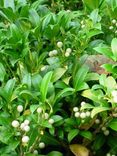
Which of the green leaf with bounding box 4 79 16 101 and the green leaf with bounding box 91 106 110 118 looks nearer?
the green leaf with bounding box 91 106 110 118

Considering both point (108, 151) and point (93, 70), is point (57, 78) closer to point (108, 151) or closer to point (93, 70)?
point (93, 70)

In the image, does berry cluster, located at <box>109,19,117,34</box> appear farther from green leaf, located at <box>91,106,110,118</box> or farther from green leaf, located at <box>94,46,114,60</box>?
green leaf, located at <box>91,106,110,118</box>

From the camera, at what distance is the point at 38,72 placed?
1857mm

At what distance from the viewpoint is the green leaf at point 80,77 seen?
1776mm

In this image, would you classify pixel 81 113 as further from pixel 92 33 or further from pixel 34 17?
pixel 34 17

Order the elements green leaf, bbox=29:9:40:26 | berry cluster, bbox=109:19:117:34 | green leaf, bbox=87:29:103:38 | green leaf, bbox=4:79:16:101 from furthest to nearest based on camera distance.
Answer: berry cluster, bbox=109:19:117:34, green leaf, bbox=29:9:40:26, green leaf, bbox=87:29:103:38, green leaf, bbox=4:79:16:101

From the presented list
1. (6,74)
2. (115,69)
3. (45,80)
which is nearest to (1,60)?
(6,74)

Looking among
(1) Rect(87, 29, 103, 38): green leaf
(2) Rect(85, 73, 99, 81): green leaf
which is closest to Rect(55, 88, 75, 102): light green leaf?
(2) Rect(85, 73, 99, 81): green leaf

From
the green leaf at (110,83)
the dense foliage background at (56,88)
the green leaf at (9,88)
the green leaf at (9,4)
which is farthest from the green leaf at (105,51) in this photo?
the green leaf at (9,4)

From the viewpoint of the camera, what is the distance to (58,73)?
180 centimetres

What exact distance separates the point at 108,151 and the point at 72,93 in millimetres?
322

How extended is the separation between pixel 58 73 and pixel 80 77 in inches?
3.6

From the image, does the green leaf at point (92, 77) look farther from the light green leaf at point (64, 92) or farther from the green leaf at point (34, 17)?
the green leaf at point (34, 17)

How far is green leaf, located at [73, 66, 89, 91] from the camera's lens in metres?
1.78
